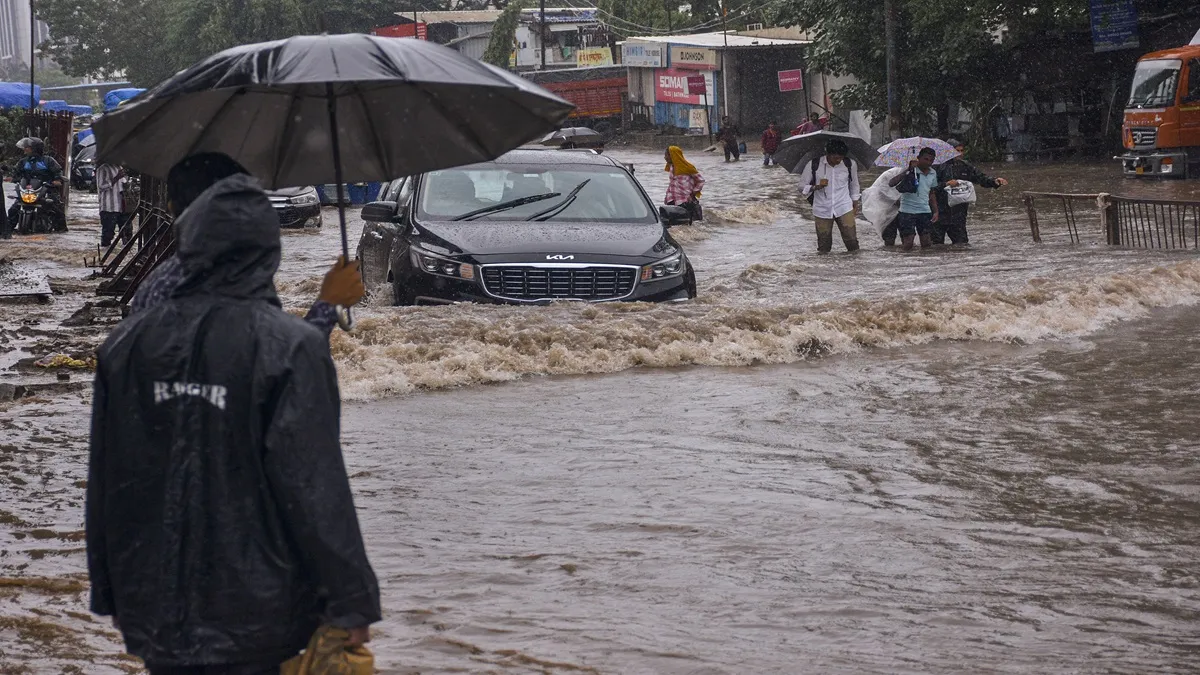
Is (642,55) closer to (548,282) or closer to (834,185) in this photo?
(834,185)

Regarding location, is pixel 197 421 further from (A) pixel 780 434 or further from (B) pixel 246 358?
(A) pixel 780 434

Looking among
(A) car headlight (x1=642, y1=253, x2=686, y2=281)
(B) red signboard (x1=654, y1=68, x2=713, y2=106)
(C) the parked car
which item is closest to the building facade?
(B) red signboard (x1=654, y1=68, x2=713, y2=106)

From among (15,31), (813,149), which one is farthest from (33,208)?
(15,31)

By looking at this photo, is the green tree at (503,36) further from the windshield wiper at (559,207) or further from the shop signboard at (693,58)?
the windshield wiper at (559,207)

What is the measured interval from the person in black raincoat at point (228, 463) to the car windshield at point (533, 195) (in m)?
8.55

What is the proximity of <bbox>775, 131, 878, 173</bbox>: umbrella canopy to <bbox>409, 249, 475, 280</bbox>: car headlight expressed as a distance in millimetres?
7131

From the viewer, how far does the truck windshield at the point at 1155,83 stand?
28844mm

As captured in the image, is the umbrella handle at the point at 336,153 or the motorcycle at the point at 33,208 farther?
the motorcycle at the point at 33,208

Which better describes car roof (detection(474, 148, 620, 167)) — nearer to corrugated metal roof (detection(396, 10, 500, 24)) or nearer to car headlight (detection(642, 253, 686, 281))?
car headlight (detection(642, 253, 686, 281))

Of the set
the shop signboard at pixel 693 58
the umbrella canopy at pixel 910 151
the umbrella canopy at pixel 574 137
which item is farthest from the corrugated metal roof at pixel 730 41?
the umbrella canopy at pixel 910 151

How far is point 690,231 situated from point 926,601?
1825 centimetres

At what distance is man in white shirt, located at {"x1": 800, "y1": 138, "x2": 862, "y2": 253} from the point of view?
56.2 feet

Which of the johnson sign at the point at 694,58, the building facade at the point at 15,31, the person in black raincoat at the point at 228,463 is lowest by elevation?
the person in black raincoat at the point at 228,463

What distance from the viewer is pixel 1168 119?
2880 cm
